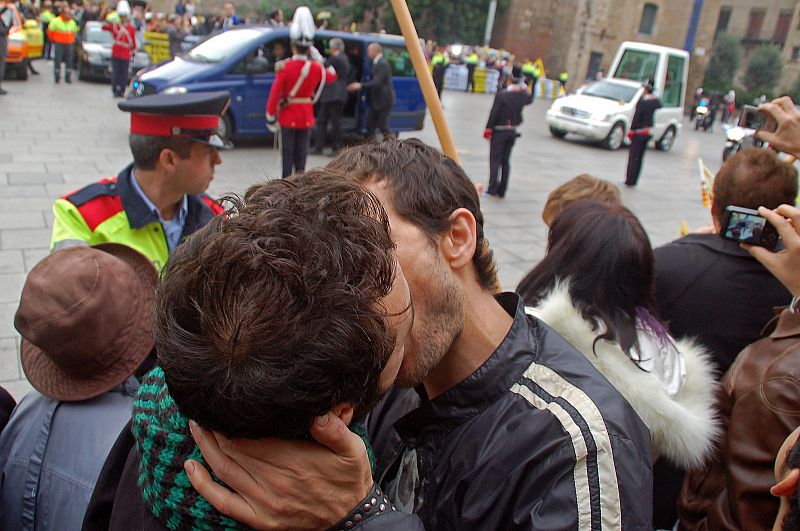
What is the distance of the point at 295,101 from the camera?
8789 mm

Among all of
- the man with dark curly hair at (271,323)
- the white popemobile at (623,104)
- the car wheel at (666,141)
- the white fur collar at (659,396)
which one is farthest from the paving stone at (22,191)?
the car wheel at (666,141)

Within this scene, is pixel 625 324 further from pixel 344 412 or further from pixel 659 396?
pixel 344 412

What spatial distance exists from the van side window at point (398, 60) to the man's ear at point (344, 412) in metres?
11.6

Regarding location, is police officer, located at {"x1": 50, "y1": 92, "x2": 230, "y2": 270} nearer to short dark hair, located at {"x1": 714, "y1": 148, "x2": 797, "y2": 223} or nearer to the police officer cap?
the police officer cap

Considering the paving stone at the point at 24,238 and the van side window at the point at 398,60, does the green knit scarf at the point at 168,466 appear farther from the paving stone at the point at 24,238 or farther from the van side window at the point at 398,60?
the van side window at the point at 398,60

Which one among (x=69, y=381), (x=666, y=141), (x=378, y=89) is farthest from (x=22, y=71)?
(x=69, y=381)

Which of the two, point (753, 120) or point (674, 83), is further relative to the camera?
point (674, 83)

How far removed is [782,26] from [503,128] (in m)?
41.5

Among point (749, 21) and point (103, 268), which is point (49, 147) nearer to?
point (103, 268)

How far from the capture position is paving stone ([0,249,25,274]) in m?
5.22

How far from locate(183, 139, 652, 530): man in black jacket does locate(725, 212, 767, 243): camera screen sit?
3.94ft

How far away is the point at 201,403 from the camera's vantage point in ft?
2.92

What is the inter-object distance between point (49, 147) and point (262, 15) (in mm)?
26135

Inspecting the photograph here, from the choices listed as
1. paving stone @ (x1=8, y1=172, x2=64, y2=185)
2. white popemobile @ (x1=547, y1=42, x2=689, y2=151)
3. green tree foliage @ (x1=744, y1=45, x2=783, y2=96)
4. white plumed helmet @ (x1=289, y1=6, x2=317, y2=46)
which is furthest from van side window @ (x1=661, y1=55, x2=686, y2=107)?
green tree foliage @ (x1=744, y1=45, x2=783, y2=96)
